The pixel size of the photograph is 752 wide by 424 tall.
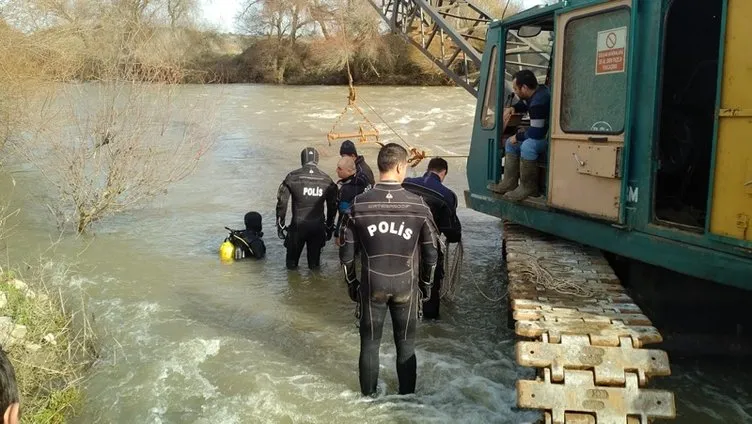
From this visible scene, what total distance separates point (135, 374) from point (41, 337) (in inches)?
34.7

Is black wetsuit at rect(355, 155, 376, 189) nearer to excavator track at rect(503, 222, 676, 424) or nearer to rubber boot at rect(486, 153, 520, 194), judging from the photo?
rubber boot at rect(486, 153, 520, 194)

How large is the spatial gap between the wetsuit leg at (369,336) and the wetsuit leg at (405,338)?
0.35 ft

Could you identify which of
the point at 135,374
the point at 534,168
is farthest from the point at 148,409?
the point at 534,168

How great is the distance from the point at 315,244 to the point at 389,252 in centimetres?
396

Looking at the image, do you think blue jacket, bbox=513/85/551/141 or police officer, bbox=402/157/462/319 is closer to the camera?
blue jacket, bbox=513/85/551/141

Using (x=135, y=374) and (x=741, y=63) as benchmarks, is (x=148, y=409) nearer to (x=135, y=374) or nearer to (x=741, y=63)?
(x=135, y=374)

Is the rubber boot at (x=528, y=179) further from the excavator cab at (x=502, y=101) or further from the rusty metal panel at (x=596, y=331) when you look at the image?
the rusty metal panel at (x=596, y=331)

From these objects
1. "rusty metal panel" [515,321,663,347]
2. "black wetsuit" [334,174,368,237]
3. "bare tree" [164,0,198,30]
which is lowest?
"rusty metal panel" [515,321,663,347]

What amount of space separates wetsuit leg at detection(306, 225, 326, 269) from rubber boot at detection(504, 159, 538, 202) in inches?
121

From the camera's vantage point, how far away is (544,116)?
630cm

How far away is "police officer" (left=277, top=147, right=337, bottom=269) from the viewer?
852cm

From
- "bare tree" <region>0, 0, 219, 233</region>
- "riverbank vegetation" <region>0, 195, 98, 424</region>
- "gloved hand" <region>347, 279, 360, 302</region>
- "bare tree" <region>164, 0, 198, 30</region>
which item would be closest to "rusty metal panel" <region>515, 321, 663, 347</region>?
"gloved hand" <region>347, 279, 360, 302</region>

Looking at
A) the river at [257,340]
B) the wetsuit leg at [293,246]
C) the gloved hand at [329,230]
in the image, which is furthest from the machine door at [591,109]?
the wetsuit leg at [293,246]

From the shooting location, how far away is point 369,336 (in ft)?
17.3
